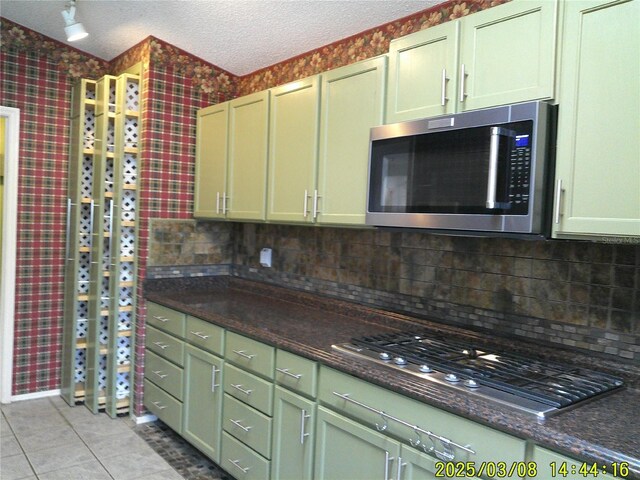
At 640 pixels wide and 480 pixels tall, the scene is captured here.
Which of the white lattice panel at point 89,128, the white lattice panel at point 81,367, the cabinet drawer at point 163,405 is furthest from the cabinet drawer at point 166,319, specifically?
the white lattice panel at point 89,128

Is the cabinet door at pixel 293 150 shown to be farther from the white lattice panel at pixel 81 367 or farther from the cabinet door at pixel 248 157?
the white lattice panel at pixel 81 367

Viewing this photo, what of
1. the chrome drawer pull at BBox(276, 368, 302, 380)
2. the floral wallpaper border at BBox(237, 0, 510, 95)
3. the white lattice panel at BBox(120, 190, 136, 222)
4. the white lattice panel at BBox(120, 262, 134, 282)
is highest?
the floral wallpaper border at BBox(237, 0, 510, 95)

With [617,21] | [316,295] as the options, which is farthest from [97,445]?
[617,21]

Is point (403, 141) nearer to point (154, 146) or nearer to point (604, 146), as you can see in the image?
point (604, 146)

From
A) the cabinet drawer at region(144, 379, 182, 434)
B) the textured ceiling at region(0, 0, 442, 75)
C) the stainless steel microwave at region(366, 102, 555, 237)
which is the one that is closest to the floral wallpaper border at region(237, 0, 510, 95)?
the textured ceiling at region(0, 0, 442, 75)

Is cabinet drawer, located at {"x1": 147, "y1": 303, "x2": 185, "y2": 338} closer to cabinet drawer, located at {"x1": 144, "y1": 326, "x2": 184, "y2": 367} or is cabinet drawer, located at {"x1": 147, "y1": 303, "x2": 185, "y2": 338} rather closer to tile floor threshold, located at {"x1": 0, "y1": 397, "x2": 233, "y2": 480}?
cabinet drawer, located at {"x1": 144, "y1": 326, "x2": 184, "y2": 367}

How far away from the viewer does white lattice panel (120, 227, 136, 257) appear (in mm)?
3281

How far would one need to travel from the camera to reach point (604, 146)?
1469 mm

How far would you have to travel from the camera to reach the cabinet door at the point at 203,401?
102 inches

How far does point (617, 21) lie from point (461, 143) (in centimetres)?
55

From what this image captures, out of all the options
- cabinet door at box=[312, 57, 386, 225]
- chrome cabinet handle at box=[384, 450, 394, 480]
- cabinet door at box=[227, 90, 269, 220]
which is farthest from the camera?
cabinet door at box=[227, 90, 269, 220]

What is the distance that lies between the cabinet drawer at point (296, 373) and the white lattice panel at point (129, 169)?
172 centimetres

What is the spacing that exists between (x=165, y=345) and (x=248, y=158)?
1.18 m

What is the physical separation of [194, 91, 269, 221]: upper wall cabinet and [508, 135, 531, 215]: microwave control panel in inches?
60.0
